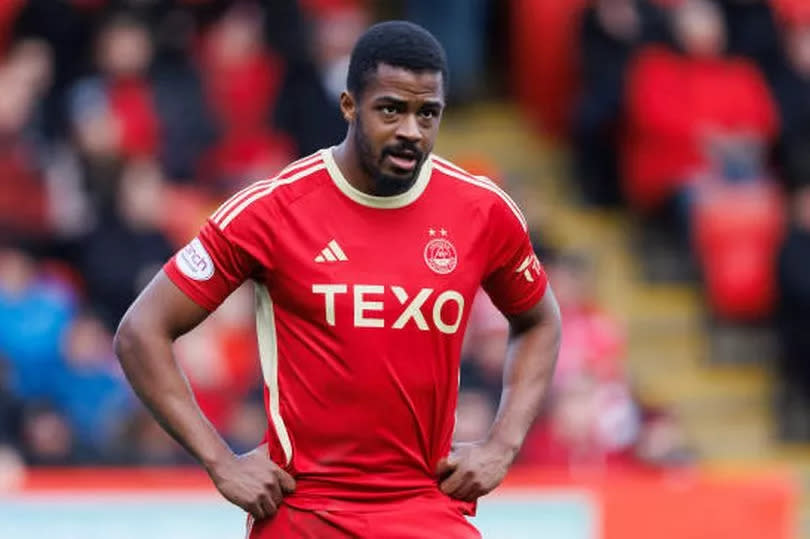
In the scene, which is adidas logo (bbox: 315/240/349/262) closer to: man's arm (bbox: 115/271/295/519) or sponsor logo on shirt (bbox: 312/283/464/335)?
sponsor logo on shirt (bbox: 312/283/464/335)

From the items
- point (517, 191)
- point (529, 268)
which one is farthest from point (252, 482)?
point (517, 191)

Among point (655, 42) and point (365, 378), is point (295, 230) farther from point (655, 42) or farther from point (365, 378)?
point (655, 42)

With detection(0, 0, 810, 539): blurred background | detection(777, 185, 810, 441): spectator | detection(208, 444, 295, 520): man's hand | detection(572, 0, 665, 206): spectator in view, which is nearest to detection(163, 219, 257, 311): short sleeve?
detection(208, 444, 295, 520): man's hand

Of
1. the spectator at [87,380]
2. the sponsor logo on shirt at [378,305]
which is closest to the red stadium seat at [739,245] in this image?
the spectator at [87,380]

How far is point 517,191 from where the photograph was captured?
13.6 m

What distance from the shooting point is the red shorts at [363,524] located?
611 centimetres

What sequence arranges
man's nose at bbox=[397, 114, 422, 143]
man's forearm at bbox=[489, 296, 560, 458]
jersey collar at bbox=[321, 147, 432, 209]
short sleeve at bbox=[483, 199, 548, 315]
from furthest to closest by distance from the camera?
man's forearm at bbox=[489, 296, 560, 458], short sleeve at bbox=[483, 199, 548, 315], jersey collar at bbox=[321, 147, 432, 209], man's nose at bbox=[397, 114, 422, 143]

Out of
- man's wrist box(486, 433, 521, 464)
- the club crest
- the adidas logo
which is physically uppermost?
the club crest

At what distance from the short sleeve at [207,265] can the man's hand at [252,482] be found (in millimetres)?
431

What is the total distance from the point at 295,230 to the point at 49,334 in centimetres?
550

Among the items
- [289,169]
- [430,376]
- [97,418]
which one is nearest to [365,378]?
[430,376]

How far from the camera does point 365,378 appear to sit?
6094 mm

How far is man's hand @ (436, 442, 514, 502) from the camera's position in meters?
6.25

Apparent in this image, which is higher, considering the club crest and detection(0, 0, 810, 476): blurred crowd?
detection(0, 0, 810, 476): blurred crowd
